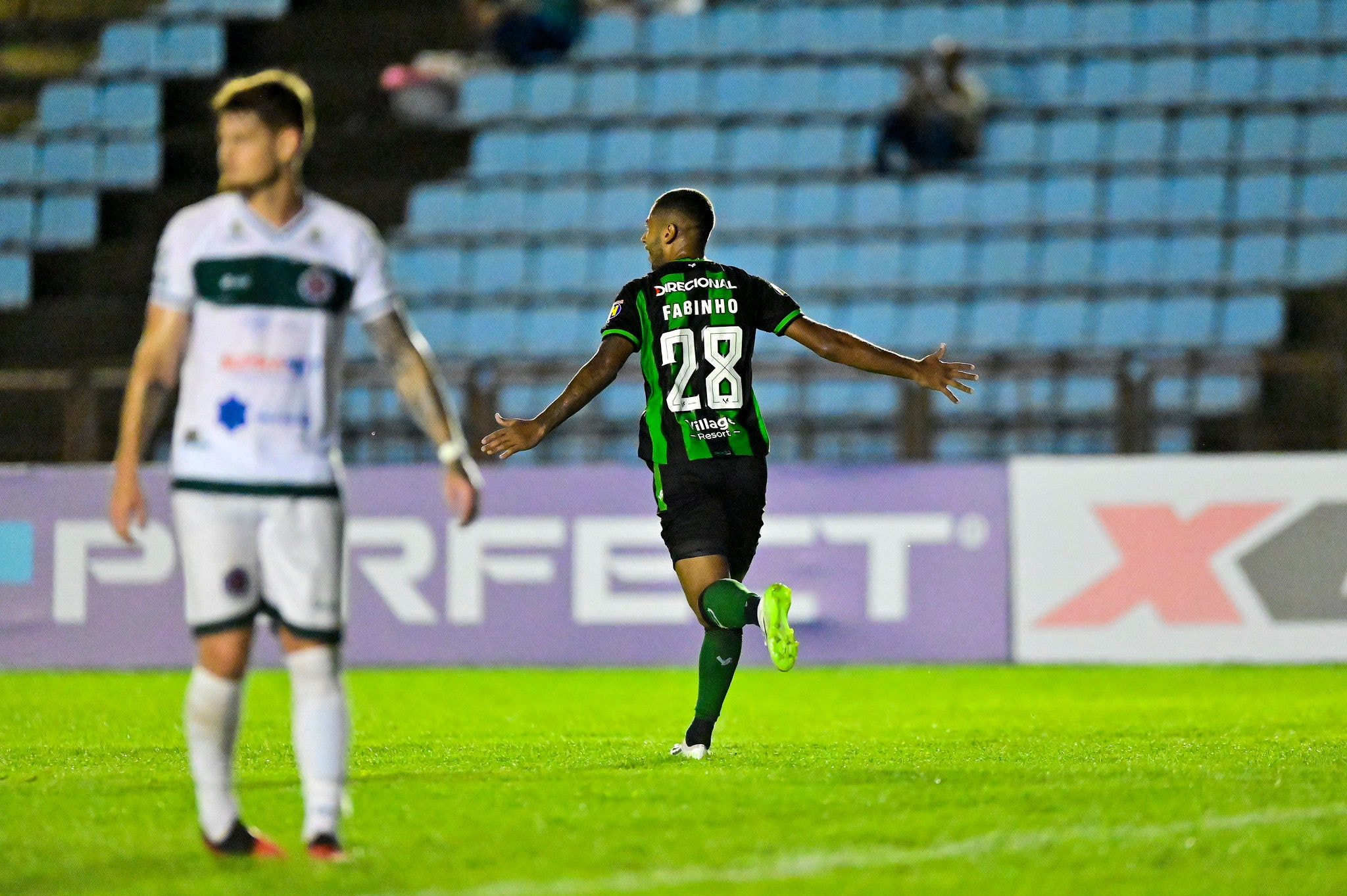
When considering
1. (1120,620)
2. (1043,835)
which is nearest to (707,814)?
(1043,835)

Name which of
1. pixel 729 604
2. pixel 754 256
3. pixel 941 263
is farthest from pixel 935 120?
pixel 729 604

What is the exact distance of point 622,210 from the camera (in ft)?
52.3

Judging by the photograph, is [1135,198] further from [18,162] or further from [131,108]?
[18,162]

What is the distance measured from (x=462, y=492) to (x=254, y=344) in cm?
53

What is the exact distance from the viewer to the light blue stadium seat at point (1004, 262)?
14922 mm

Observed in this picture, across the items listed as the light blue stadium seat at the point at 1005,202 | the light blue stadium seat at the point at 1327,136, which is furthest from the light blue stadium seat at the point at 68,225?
the light blue stadium seat at the point at 1327,136

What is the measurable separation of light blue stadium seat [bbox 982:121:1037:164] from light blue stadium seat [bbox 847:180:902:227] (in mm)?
882

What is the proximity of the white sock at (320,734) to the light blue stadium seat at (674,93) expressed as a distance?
13193 millimetres

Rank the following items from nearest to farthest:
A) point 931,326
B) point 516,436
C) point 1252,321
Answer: point 516,436 → point 1252,321 → point 931,326

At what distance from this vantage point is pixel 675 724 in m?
7.27

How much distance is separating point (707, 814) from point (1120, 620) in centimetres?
659

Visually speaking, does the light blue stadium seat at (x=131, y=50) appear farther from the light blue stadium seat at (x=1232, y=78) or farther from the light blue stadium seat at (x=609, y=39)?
the light blue stadium seat at (x=1232, y=78)

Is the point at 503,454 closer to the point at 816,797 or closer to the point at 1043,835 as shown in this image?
the point at 816,797

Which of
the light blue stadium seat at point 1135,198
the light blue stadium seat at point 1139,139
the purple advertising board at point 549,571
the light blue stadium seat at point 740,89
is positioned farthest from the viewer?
the light blue stadium seat at point 740,89
